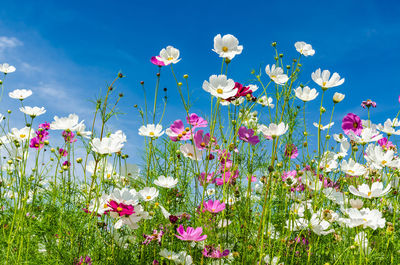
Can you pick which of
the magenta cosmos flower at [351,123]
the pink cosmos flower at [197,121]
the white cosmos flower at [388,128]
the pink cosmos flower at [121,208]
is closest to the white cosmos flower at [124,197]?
the pink cosmos flower at [121,208]

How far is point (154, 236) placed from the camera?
1.53 m

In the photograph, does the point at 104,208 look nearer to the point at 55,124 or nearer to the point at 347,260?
the point at 55,124

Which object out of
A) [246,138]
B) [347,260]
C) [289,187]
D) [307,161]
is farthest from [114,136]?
[347,260]

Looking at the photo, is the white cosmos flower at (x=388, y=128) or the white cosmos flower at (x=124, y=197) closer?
the white cosmos flower at (x=124, y=197)

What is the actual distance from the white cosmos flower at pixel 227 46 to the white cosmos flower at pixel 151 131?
1.63ft

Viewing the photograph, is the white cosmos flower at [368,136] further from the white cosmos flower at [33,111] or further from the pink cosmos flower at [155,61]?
the white cosmos flower at [33,111]

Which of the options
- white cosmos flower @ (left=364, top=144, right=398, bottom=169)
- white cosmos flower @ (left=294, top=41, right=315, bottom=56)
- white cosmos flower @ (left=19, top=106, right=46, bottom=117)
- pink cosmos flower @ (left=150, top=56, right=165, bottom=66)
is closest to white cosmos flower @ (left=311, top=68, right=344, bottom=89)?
white cosmos flower @ (left=294, top=41, right=315, bottom=56)

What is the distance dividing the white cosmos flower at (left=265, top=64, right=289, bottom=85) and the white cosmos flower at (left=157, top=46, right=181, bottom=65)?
0.40 metres

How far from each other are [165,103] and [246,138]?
0.61m

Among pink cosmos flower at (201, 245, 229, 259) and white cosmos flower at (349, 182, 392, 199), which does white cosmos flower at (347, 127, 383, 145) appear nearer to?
white cosmos flower at (349, 182, 392, 199)

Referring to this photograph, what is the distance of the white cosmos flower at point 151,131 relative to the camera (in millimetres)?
1697

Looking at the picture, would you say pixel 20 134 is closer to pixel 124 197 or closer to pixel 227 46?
pixel 124 197

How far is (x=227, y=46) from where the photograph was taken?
1389mm

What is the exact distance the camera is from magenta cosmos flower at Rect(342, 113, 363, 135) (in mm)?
1929
